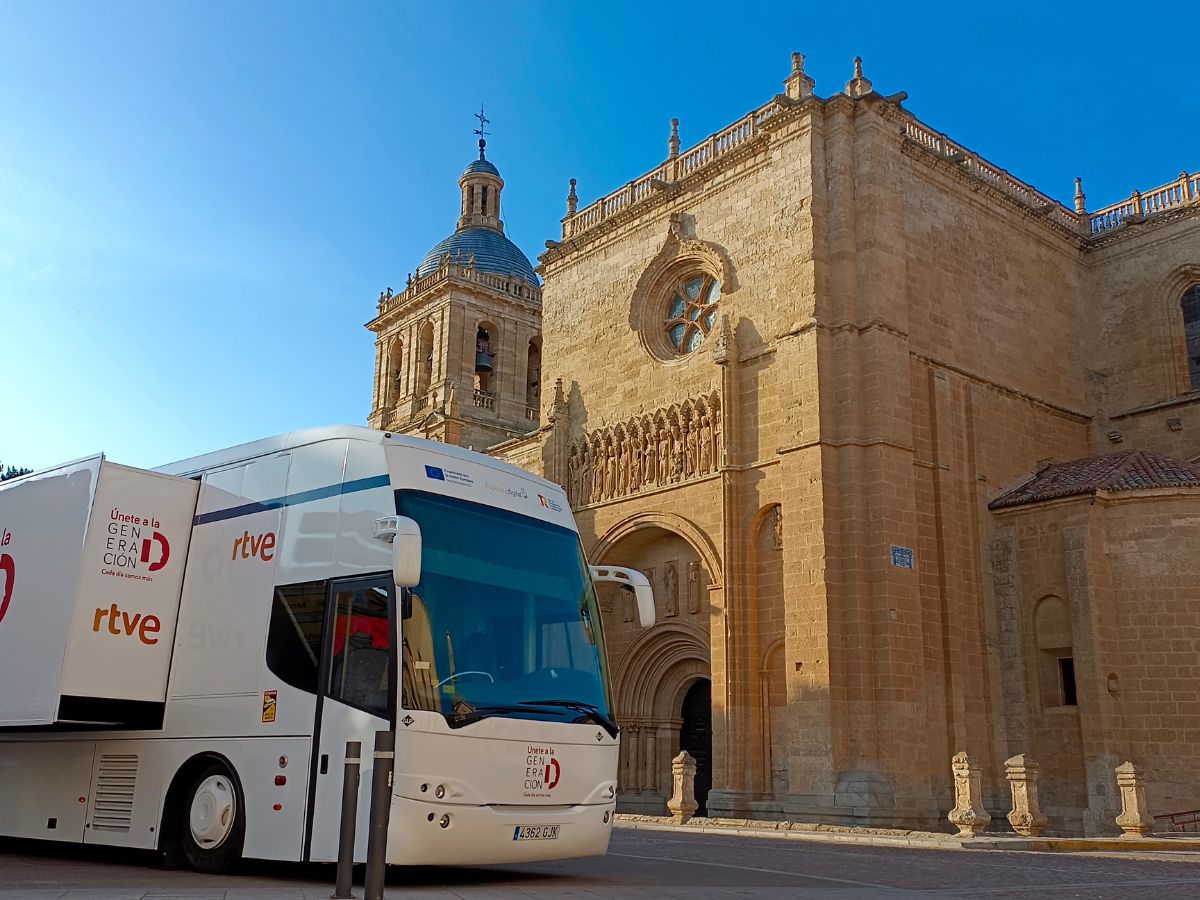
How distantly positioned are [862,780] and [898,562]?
3.46m

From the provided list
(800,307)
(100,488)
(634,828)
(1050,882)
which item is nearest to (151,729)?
(100,488)

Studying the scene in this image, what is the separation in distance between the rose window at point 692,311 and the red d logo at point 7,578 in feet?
47.9

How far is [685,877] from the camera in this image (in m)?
8.66

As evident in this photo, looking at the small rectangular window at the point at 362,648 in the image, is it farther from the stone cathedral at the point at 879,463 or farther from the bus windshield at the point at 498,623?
the stone cathedral at the point at 879,463

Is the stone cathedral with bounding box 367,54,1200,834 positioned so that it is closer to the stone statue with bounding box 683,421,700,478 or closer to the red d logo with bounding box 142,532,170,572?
the stone statue with bounding box 683,421,700,478

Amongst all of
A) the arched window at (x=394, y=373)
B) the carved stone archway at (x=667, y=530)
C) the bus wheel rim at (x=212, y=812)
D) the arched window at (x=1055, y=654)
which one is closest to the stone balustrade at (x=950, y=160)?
the carved stone archway at (x=667, y=530)

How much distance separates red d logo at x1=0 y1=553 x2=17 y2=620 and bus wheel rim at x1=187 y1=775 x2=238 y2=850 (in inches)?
97.2

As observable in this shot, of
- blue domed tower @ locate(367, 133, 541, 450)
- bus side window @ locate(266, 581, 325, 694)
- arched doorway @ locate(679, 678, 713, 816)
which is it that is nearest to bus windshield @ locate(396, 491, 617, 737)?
bus side window @ locate(266, 581, 325, 694)

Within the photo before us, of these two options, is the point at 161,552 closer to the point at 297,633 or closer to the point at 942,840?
the point at 297,633

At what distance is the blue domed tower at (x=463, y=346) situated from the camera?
33.8 m

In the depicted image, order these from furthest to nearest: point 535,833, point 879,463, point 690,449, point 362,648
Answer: point 690,449 → point 879,463 → point 535,833 → point 362,648

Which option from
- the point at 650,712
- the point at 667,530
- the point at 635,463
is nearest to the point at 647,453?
the point at 635,463

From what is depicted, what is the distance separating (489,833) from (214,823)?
2093 millimetres

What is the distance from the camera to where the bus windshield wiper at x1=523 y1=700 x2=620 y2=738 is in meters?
7.95
